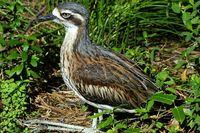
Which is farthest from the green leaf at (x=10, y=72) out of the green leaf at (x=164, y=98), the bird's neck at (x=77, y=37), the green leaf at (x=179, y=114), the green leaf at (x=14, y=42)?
the green leaf at (x=179, y=114)

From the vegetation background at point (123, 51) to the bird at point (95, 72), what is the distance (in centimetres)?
15

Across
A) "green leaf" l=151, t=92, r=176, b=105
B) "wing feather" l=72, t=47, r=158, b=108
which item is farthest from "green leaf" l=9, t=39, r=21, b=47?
"green leaf" l=151, t=92, r=176, b=105

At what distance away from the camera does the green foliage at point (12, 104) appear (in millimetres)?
5816

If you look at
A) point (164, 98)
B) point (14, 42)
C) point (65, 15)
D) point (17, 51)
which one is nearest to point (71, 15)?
point (65, 15)

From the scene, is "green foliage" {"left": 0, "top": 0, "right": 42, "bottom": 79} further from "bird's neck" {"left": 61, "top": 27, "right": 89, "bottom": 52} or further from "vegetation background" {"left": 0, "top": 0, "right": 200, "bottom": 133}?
"bird's neck" {"left": 61, "top": 27, "right": 89, "bottom": 52}

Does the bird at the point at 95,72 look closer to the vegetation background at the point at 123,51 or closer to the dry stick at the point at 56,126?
the vegetation background at the point at 123,51

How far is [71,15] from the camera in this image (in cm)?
563

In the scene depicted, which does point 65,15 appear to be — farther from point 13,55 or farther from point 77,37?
point 13,55

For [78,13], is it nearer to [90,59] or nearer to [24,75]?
[90,59]

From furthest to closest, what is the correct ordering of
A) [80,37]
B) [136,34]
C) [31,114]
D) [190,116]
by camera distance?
1. [136,34]
2. [31,114]
3. [80,37]
4. [190,116]

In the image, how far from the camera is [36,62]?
6020mm

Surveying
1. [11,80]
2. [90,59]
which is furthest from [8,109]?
[90,59]

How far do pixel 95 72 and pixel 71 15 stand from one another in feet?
1.76

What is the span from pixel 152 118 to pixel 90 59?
2.42 ft
